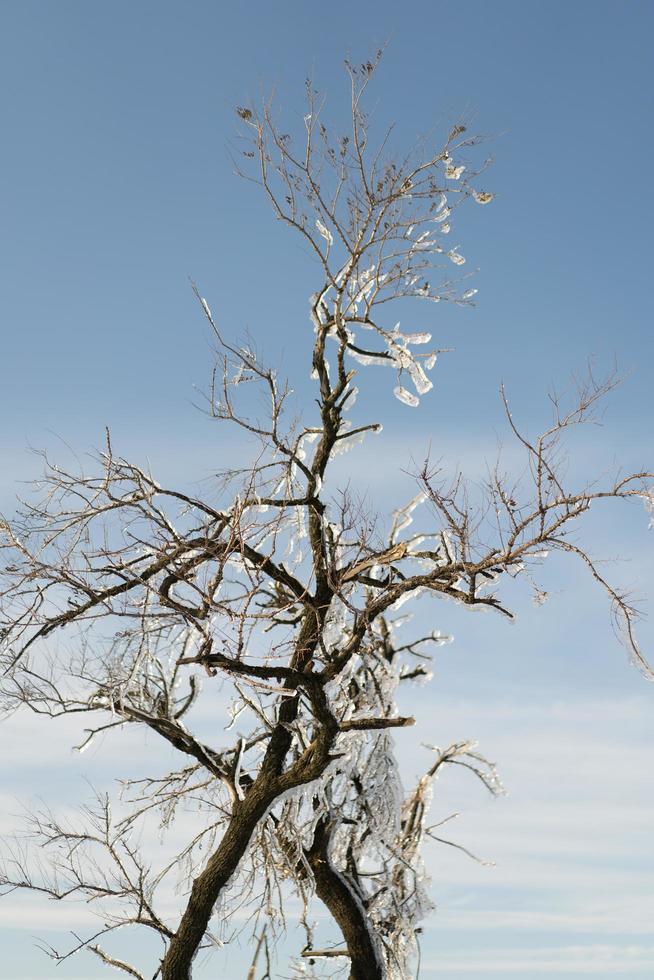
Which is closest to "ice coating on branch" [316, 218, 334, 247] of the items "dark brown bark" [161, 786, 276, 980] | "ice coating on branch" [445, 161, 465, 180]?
"ice coating on branch" [445, 161, 465, 180]

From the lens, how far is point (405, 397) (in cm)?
787

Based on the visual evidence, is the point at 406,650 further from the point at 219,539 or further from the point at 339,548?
the point at 219,539

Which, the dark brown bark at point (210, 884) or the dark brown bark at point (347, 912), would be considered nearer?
the dark brown bark at point (210, 884)

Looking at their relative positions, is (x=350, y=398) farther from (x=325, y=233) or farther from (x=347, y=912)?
(x=347, y=912)

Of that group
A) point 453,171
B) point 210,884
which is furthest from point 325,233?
point 210,884

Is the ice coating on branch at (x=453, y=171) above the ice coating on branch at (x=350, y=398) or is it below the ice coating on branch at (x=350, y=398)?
above

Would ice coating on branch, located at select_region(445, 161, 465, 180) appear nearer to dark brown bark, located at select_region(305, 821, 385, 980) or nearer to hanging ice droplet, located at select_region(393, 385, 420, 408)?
hanging ice droplet, located at select_region(393, 385, 420, 408)

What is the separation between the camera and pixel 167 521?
7.20 meters

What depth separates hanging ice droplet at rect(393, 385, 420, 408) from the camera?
7.83m

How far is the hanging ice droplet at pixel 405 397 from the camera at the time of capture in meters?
7.83

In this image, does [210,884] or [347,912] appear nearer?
[210,884]

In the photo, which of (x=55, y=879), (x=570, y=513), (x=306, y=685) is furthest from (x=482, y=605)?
(x=55, y=879)

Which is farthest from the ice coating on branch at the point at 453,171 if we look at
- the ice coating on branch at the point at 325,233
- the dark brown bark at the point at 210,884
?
the dark brown bark at the point at 210,884

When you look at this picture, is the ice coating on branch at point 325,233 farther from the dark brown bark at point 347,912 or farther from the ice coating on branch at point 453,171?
the dark brown bark at point 347,912
